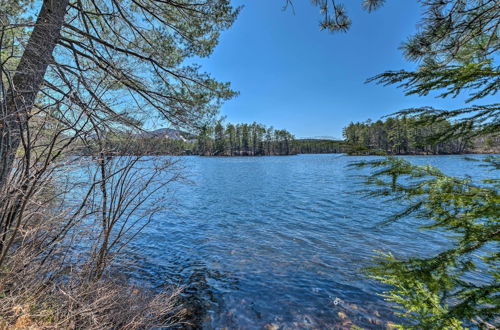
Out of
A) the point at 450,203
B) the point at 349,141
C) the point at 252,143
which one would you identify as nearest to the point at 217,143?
the point at 252,143

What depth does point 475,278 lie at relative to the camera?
502 centimetres

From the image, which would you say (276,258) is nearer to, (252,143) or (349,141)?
(349,141)

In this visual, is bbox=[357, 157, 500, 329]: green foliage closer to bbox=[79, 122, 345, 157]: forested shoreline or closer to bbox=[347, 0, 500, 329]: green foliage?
bbox=[347, 0, 500, 329]: green foliage

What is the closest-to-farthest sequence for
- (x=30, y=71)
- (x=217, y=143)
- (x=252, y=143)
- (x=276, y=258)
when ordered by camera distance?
(x=30, y=71)
(x=276, y=258)
(x=217, y=143)
(x=252, y=143)

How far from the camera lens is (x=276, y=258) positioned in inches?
243

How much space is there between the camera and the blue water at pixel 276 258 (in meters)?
4.05

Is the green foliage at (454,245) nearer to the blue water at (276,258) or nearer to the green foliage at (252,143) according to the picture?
the blue water at (276,258)

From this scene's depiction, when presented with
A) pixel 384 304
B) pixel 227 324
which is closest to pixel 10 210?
pixel 227 324

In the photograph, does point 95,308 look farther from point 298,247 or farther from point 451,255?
point 298,247

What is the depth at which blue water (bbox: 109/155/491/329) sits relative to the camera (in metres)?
4.05

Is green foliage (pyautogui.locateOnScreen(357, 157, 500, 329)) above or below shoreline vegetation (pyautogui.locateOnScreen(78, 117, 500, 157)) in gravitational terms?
below

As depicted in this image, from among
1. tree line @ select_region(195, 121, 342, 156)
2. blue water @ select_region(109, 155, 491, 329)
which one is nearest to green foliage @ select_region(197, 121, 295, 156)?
tree line @ select_region(195, 121, 342, 156)

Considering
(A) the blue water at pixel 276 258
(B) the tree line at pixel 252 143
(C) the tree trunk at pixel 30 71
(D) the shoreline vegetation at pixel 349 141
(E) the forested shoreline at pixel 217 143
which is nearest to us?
(D) the shoreline vegetation at pixel 349 141

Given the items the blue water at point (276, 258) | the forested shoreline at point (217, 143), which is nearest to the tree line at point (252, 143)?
the forested shoreline at point (217, 143)
